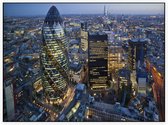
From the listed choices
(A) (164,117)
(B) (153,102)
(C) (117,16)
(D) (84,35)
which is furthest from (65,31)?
(A) (164,117)

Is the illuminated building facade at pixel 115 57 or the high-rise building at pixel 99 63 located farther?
the high-rise building at pixel 99 63

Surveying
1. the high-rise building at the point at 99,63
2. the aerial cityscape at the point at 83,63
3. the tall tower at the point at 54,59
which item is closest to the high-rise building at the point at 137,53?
the aerial cityscape at the point at 83,63

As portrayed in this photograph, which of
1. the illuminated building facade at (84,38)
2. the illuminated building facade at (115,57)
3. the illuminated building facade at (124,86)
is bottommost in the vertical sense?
the illuminated building facade at (124,86)

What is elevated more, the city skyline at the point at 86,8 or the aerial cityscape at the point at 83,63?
the city skyline at the point at 86,8

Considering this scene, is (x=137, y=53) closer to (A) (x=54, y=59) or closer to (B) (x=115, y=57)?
(B) (x=115, y=57)

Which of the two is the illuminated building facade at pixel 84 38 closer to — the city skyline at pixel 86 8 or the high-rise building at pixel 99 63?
the high-rise building at pixel 99 63

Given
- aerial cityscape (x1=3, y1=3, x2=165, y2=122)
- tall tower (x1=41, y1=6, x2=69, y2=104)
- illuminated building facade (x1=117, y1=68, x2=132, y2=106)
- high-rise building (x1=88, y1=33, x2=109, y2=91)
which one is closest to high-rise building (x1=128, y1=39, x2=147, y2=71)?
aerial cityscape (x1=3, y1=3, x2=165, y2=122)

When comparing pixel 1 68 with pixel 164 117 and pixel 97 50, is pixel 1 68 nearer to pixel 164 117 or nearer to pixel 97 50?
pixel 97 50
